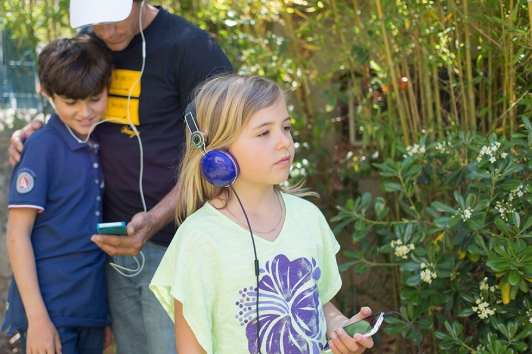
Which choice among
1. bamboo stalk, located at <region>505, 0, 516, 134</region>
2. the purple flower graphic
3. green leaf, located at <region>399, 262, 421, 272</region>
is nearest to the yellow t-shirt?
the purple flower graphic

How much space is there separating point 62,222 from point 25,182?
0.23 metres

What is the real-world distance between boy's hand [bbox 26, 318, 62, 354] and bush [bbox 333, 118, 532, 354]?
4.47ft

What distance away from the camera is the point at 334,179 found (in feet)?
13.6

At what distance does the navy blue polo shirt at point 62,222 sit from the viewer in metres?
2.55

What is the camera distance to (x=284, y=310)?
1892mm

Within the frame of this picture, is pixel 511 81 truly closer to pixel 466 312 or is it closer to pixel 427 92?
pixel 427 92

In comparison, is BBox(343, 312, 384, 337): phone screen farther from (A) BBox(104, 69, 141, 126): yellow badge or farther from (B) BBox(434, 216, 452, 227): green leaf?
(A) BBox(104, 69, 141, 126): yellow badge

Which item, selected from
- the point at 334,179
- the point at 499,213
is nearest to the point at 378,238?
the point at 334,179

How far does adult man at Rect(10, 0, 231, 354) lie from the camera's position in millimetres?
2602

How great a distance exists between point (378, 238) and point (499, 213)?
1.16m

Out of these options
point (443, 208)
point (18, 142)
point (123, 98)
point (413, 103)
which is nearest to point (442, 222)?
point (443, 208)

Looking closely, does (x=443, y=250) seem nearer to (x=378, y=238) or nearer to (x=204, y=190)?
(x=378, y=238)

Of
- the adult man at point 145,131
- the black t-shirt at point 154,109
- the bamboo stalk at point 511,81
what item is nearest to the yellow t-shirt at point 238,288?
the adult man at point 145,131

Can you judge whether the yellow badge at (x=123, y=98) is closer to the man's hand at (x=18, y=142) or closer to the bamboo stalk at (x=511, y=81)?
the man's hand at (x=18, y=142)
